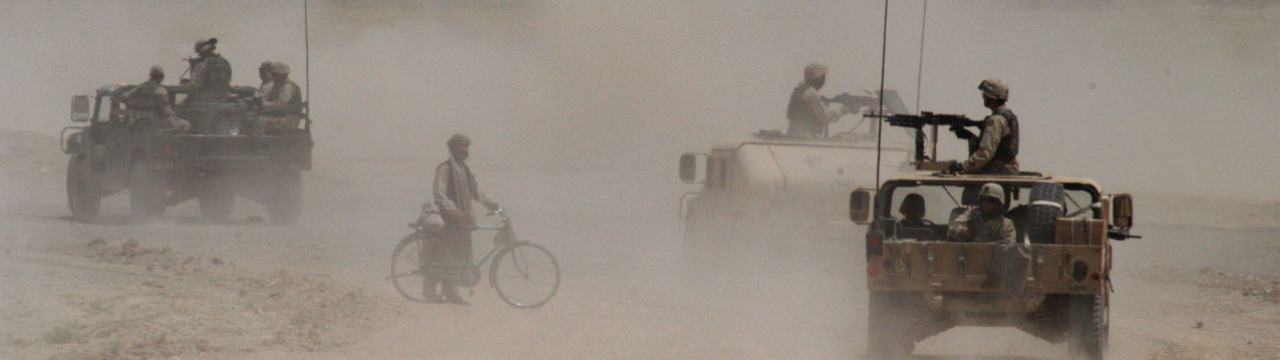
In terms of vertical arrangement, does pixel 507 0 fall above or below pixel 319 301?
above

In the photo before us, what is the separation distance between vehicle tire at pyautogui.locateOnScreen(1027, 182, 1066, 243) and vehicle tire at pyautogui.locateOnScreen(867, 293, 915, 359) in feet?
2.91

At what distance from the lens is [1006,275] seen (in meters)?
11.6

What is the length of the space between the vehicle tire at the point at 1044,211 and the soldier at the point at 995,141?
0.68 m

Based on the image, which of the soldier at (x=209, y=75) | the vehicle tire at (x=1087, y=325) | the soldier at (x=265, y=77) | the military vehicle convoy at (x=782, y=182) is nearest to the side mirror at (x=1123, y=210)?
the vehicle tire at (x=1087, y=325)

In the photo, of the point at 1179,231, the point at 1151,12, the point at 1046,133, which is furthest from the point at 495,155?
the point at 1151,12

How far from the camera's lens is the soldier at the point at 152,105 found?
912 inches

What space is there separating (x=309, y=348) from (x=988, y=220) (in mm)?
4389

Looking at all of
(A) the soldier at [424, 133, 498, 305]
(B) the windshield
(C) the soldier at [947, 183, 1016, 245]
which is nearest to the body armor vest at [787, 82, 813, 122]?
(A) the soldier at [424, 133, 498, 305]

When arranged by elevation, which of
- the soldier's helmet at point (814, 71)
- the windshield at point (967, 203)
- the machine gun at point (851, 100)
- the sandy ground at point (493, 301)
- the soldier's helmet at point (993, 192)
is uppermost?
the soldier's helmet at point (814, 71)

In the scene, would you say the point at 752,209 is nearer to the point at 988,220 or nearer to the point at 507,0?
the point at 988,220

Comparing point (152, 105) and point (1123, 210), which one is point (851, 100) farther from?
point (152, 105)

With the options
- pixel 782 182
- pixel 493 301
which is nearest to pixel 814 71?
pixel 782 182

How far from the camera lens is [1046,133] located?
42.7 metres

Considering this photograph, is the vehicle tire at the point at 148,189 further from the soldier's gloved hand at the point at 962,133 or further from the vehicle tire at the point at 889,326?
the vehicle tire at the point at 889,326
